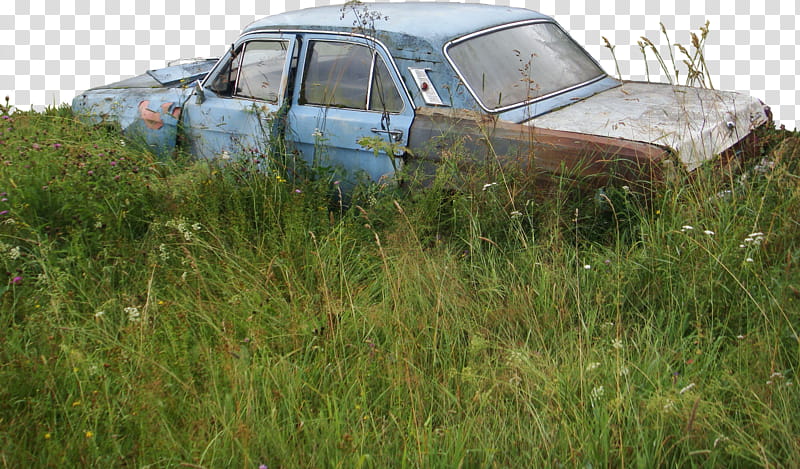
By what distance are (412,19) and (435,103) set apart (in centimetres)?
76

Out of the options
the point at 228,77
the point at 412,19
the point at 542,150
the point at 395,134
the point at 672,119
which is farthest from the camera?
the point at 228,77

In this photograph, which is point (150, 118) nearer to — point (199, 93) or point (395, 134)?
point (199, 93)

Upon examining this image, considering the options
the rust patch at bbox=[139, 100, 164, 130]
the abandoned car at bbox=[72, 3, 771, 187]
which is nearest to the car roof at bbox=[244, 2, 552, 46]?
the abandoned car at bbox=[72, 3, 771, 187]

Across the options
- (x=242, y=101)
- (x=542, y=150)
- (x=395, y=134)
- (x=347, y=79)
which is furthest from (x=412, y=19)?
(x=542, y=150)

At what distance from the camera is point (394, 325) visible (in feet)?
10.4

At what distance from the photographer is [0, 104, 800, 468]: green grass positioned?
245cm

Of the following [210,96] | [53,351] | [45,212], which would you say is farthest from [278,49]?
[53,351]

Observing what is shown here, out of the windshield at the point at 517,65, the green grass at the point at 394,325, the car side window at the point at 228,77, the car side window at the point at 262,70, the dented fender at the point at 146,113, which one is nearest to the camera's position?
the green grass at the point at 394,325

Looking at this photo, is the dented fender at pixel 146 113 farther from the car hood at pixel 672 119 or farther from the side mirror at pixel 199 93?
the car hood at pixel 672 119

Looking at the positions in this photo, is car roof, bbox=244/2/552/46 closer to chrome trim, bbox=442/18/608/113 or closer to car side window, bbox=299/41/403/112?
chrome trim, bbox=442/18/608/113

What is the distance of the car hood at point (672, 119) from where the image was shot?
3.86m

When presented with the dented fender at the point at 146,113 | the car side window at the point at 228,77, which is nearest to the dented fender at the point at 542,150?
the car side window at the point at 228,77

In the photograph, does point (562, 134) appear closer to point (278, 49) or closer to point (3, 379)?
point (278, 49)

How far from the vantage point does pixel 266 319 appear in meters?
3.33
